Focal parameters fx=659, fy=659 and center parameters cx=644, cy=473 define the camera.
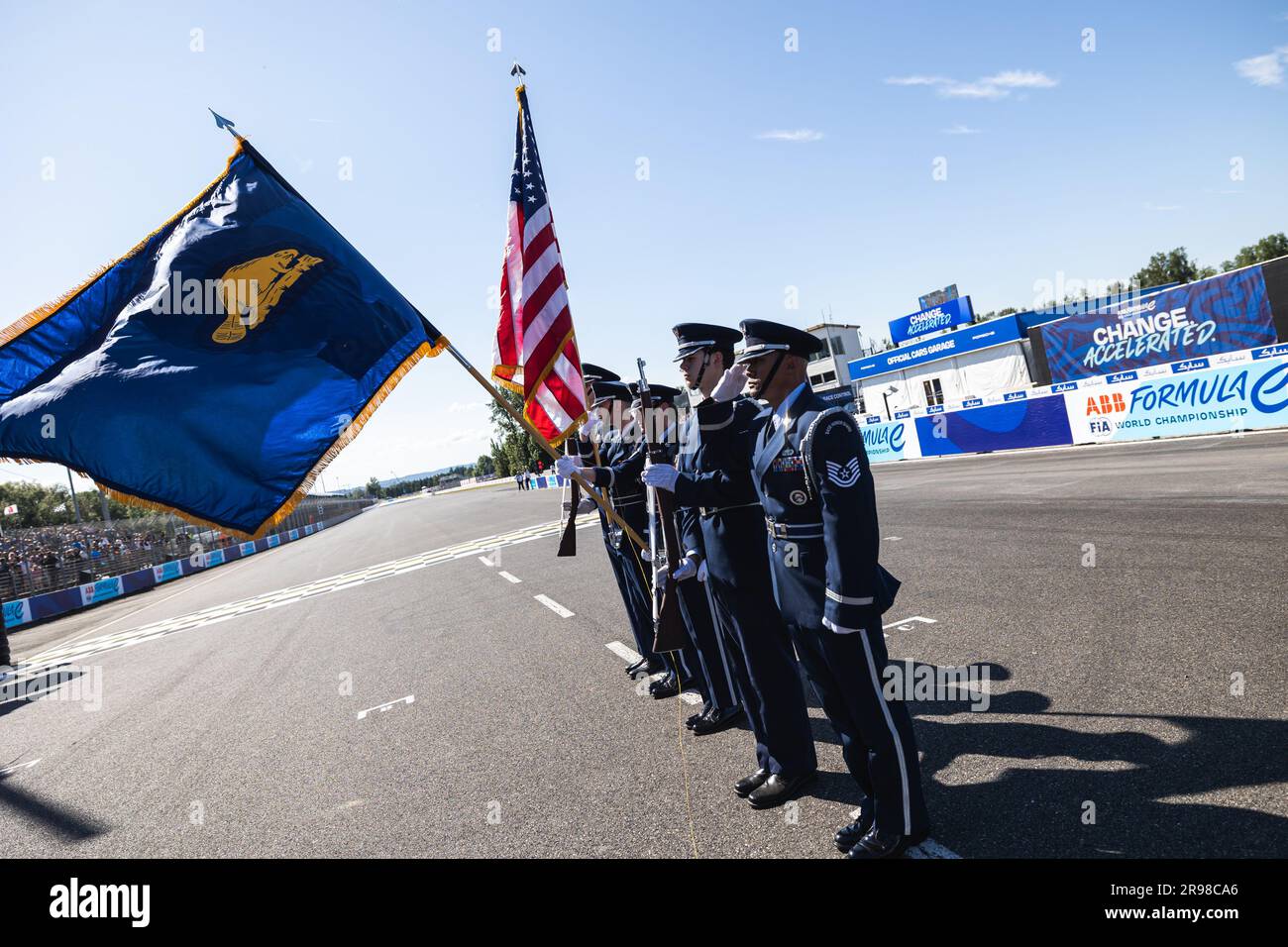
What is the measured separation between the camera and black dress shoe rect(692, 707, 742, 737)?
165 inches

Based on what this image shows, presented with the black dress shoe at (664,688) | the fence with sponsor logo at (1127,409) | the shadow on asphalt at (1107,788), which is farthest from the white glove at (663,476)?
the fence with sponsor logo at (1127,409)

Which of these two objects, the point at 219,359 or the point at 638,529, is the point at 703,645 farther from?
the point at 219,359

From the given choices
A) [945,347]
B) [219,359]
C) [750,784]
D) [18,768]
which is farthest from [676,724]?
[945,347]

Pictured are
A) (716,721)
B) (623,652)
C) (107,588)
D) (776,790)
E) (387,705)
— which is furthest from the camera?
(107,588)

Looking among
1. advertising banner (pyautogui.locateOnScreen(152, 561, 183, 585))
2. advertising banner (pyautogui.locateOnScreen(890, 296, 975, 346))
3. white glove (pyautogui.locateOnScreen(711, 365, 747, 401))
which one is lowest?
advertising banner (pyautogui.locateOnScreen(152, 561, 183, 585))

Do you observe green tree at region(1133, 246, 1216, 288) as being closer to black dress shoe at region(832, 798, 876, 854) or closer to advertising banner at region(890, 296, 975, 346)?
advertising banner at region(890, 296, 975, 346)

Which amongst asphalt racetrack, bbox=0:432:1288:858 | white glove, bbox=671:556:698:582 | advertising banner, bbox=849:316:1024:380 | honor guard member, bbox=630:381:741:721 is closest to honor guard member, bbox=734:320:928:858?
asphalt racetrack, bbox=0:432:1288:858

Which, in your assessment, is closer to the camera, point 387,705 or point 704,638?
point 704,638

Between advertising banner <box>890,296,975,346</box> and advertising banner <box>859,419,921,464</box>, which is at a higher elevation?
advertising banner <box>890,296,975,346</box>

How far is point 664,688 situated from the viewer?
4941 mm

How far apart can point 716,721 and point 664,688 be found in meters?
0.80

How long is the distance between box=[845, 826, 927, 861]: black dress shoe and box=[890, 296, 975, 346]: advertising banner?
44439 mm
